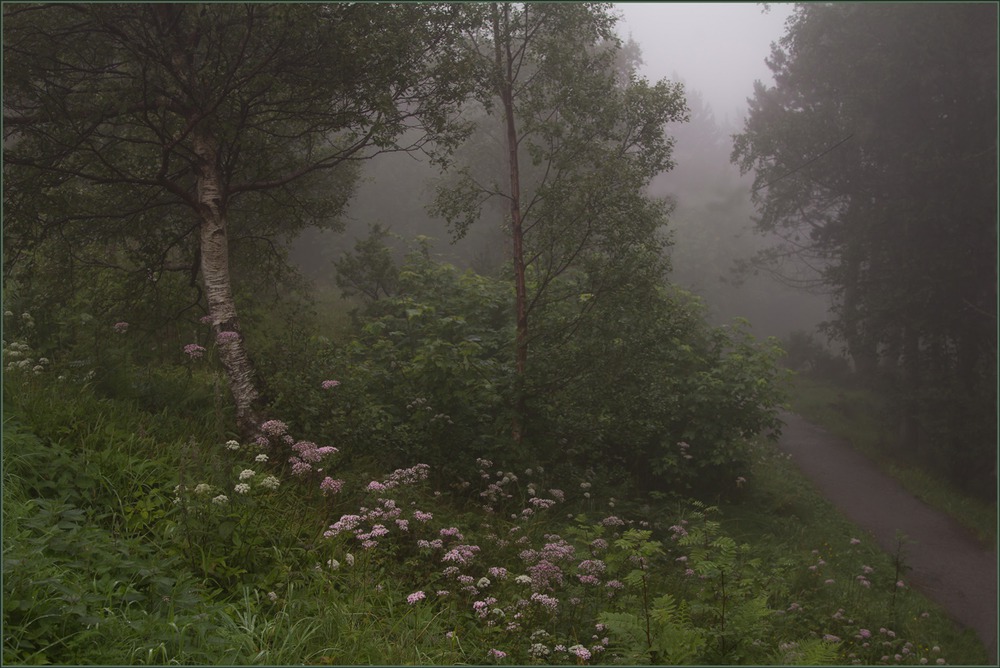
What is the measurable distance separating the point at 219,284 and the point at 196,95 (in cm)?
211

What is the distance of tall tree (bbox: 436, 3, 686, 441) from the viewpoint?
30.0ft

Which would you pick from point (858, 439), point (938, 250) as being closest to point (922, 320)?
point (938, 250)

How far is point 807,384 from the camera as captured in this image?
23578 millimetres

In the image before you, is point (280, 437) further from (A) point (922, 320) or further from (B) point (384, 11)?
(A) point (922, 320)

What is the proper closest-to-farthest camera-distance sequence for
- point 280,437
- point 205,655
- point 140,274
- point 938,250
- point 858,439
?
point 205,655, point 280,437, point 140,274, point 938,250, point 858,439

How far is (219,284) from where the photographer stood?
737cm

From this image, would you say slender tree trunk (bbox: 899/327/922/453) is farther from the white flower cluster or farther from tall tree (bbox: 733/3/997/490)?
the white flower cluster

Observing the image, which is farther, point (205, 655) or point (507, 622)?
point (507, 622)

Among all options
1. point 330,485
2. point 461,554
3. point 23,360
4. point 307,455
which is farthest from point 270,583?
point 23,360

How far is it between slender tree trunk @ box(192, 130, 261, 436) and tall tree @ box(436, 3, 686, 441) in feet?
10.8

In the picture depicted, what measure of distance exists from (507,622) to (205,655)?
1.95m

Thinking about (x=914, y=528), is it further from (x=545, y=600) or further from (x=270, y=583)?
(x=270, y=583)

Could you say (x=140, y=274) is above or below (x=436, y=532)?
above

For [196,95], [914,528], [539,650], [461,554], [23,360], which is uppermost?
[196,95]
